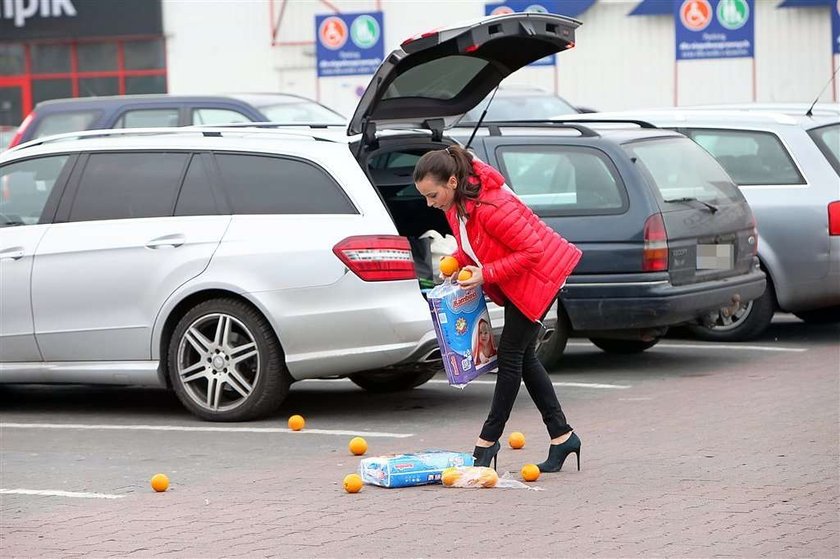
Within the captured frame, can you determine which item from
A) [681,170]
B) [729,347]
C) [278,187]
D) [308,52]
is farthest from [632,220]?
[308,52]

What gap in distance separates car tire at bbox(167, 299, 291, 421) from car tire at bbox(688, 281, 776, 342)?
4.30m

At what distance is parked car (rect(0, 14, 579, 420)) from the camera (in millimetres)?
8516

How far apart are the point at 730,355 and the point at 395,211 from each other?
10.2 feet

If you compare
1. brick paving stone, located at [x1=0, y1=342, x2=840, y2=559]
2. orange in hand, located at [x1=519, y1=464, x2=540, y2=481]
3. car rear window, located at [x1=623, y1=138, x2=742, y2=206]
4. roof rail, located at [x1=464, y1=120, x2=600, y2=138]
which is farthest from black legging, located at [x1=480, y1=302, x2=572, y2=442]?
roof rail, located at [x1=464, y1=120, x2=600, y2=138]

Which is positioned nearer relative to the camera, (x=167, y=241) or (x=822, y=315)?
(x=167, y=241)

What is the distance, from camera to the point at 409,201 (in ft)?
31.4

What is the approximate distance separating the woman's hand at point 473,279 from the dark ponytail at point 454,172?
10.1 inches

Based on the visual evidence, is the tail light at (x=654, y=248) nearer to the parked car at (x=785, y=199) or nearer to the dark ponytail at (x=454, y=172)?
the parked car at (x=785, y=199)

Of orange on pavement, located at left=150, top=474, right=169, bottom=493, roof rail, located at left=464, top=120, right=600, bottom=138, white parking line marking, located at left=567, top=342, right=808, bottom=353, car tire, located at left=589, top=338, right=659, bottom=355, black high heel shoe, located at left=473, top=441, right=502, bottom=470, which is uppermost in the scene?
roof rail, located at left=464, top=120, right=600, bottom=138

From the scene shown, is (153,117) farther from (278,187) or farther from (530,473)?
(530,473)

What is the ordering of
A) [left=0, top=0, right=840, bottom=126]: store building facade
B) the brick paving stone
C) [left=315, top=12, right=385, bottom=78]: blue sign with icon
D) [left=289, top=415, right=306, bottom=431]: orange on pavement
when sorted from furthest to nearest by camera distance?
[left=0, top=0, right=840, bottom=126]: store building facade, [left=315, top=12, right=385, bottom=78]: blue sign with icon, [left=289, top=415, right=306, bottom=431]: orange on pavement, the brick paving stone

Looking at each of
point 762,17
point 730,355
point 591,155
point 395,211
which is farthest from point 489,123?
point 762,17

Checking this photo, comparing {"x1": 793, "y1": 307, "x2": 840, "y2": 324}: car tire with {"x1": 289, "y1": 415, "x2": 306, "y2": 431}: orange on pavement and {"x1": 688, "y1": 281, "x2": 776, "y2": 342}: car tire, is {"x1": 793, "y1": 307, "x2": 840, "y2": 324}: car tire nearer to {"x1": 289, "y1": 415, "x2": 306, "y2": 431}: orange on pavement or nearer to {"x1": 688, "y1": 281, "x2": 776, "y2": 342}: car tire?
{"x1": 688, "y1": 281, "x2": 776, "y2": 342}: car tire

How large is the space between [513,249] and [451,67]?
7.04ft
